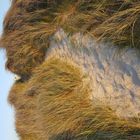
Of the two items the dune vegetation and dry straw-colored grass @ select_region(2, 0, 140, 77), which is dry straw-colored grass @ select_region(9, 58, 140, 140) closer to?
the dune vegetation

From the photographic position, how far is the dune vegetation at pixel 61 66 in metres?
2.24

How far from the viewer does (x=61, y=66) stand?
292 cm

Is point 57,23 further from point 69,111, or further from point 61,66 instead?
point 69,111

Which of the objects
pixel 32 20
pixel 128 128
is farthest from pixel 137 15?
pixel 32 20

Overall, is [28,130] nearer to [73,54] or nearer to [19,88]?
[19,88]

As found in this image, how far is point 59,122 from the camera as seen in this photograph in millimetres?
2586

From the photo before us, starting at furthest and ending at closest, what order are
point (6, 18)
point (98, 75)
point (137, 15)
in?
point (6, 18) < point (98, 75) < point (137, 15)

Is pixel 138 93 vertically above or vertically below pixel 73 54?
above

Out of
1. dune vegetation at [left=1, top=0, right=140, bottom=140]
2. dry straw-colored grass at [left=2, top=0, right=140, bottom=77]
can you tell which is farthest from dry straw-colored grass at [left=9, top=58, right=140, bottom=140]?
dry straw-colored grass at [left=2, top=0, right=140, bottom=77]

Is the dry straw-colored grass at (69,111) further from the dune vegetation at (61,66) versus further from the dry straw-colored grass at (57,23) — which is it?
the dry straw-colored grass at (57,23)

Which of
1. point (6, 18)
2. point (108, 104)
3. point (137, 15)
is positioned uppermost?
point (137, 15)

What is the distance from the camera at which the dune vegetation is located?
2240 mm

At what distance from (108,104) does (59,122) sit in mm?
343

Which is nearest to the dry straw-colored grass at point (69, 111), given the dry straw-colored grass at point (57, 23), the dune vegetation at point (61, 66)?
the dune vegetation at point (61, 66)
